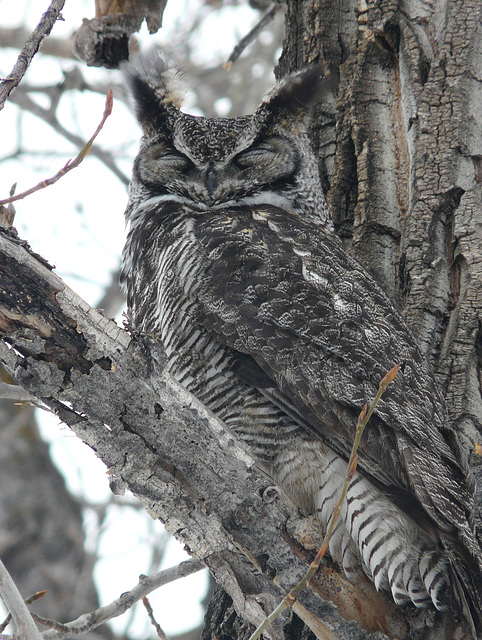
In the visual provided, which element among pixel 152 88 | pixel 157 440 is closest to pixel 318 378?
pixel 157 440

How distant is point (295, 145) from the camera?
9.42ft

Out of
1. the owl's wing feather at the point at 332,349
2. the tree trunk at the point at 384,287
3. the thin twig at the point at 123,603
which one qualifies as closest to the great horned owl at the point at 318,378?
the owl's wing feather at the point at 332,349

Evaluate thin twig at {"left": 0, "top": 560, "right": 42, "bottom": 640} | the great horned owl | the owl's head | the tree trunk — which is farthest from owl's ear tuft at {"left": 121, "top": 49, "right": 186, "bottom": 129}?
thin twig at {"left": 0, "top": 560, "right": 42, "bottom": 640}

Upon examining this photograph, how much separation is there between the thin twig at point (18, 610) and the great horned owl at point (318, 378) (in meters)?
0.80

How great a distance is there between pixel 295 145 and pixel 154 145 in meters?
0.60

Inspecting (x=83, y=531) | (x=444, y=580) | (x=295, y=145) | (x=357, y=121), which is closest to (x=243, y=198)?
(x=295, y=145)

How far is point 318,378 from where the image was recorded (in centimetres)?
199

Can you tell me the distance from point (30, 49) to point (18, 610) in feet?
3.97

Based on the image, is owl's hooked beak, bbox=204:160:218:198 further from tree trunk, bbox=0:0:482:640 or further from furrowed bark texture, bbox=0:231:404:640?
furrowed bark texture, bbox=0:231:404:640

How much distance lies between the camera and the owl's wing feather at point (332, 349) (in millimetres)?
1909

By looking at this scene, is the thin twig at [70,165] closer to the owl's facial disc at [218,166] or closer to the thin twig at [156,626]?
the owl's facial disc at [218,166]

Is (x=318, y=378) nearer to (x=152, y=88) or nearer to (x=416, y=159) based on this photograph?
(x=416, y=159)

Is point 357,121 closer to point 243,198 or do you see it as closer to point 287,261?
point 243,198

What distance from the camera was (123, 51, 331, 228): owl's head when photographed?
110 inches
